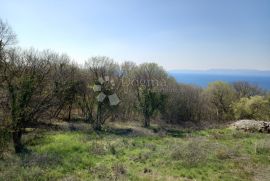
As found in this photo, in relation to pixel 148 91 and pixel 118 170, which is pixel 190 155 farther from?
pixel 148 91

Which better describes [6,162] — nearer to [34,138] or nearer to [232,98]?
[34,138]

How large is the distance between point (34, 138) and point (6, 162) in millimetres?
4703

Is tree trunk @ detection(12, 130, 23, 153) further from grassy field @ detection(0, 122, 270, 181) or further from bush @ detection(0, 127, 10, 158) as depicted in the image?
bush @ detection(0, 127, 10, 158)

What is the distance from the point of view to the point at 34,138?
18266 mm

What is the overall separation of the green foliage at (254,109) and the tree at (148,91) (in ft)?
62.8

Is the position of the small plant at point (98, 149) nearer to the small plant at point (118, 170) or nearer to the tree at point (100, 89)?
the small plant at point (118, 170)

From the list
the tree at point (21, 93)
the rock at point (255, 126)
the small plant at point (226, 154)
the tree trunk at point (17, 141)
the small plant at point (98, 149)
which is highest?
the tree at point (21, 93)

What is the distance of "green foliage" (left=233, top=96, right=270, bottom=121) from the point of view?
50469 millimetres

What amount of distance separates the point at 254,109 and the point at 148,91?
24.5 metres

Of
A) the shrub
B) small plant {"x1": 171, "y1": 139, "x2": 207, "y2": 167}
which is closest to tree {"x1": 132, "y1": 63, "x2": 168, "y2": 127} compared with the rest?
the shrub

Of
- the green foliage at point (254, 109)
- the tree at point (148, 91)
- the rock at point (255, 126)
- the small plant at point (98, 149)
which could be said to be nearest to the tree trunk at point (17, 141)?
the small plant at point (98, 149)

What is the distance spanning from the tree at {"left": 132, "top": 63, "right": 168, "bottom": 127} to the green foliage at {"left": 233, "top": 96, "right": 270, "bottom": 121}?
1913 cm

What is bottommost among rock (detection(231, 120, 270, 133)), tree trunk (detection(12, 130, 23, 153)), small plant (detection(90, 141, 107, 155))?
rock (detection(231, 120, 270, 133))

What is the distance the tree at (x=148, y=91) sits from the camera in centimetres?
4312
